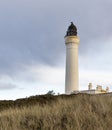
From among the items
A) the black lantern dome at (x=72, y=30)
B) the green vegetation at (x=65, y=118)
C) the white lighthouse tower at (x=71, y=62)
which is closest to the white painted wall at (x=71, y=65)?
the white lighthouse tower at (x=71, y=62)

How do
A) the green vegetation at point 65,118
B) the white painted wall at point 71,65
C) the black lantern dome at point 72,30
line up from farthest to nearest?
the black lantern dome at point 72,30 < the white painted wall at point 71,65 < the green vegetation at point 65,118

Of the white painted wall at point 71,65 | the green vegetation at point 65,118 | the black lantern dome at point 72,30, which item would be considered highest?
the black lantern dome at point 72,30

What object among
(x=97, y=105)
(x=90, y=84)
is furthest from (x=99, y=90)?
(x=97, y=105)

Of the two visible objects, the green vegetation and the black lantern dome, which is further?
the black lantern dome

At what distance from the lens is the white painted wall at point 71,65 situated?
48938mm

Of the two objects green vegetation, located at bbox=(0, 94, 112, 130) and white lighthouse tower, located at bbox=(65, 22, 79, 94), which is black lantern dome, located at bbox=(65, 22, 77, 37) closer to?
white lighthouse tower, located at bbox=(65, 22, 79, 94)

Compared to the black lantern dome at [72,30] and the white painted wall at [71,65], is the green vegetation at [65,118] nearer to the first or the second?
the white painted wall at [71,65]

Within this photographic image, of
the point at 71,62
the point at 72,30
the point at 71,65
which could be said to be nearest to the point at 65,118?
the point at 71,65

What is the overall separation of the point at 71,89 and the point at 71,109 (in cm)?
3825

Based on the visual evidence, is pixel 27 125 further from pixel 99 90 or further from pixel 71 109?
pixel 99 90

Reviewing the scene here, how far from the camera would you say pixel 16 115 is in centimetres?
1054

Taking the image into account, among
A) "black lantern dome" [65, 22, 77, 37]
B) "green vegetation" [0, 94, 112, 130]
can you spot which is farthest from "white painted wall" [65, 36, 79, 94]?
"green vegetation" [0, 94, 112, 130]

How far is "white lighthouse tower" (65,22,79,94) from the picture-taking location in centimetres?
4895

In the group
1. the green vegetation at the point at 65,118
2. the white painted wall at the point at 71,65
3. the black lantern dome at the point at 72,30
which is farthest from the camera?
the black lantern dome at the point at 72,30
